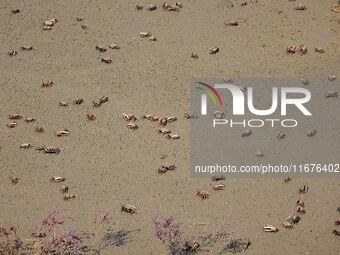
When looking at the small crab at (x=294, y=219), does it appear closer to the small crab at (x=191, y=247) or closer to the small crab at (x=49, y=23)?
the small crab at (x=191, y=247)

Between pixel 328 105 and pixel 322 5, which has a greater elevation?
pixel 322 5

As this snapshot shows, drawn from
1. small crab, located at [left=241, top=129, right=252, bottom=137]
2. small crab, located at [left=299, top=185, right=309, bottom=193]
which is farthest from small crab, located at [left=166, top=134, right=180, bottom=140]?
small crab, located at [left=299, top=185, right=309, bottom=193]

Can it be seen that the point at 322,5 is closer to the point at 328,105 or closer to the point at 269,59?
the point at 269,59

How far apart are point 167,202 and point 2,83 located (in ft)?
25.1

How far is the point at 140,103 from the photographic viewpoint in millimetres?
21438

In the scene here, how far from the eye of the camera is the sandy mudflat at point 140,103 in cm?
1795

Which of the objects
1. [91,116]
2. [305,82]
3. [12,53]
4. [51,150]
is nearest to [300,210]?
[305,82]

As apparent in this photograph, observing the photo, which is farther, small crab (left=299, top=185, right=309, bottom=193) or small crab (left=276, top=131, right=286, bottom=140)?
small crab (left=276, top=131, right=286, bottom=140)

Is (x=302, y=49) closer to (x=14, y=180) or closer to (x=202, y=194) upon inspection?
(x=202, y=194)

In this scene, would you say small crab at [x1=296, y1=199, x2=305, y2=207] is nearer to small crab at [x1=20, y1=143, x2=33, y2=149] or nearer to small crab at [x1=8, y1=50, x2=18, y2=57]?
small crab at [x1=20, y1=143, x2=33, y2=149]

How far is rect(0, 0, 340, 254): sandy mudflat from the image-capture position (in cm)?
1795

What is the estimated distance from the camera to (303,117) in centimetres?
2097

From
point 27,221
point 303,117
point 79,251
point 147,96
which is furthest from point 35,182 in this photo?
point 303,117

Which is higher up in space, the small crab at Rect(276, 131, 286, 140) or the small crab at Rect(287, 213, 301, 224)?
the small crab at Rect(276, 131, 286, 140)
